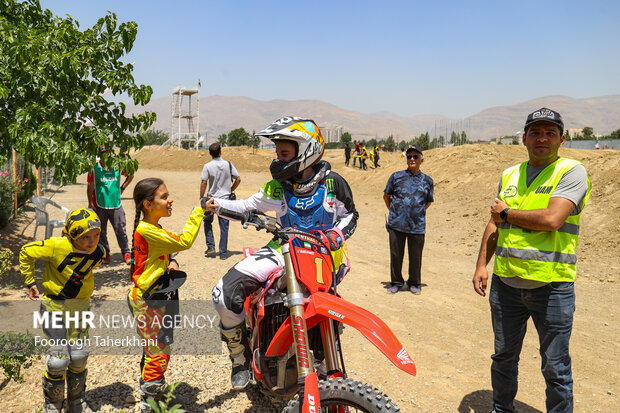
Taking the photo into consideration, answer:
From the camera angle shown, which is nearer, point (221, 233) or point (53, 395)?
point (53, 395)

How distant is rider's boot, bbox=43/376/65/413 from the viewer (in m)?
3.32

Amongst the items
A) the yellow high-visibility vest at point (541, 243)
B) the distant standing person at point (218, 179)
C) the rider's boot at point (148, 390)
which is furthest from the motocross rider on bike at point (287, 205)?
the distant standing person at point (218, 179)

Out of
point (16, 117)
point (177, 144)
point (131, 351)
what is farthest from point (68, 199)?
point (177, 144)

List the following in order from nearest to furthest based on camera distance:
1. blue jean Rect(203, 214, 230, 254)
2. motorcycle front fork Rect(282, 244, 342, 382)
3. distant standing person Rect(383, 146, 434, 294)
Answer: motorcycle front fork Rect(282, 244, 342, 382)
distant standing person Rect(383, 146, 434, 294)
blue jean Rect(203, 214, 230, 254)

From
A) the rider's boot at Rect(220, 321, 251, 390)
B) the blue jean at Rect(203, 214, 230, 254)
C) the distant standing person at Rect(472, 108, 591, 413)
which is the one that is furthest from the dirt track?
the distant standing person at Rect(472, 108, 591, 413)

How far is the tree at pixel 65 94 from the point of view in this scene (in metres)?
5.37

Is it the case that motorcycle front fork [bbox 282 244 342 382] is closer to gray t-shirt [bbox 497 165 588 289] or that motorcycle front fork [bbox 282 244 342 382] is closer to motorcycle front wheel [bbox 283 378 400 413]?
motorcycle front wheel [bbox 283 378 400 413]

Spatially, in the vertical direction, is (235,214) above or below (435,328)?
above

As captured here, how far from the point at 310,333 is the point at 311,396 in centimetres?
74

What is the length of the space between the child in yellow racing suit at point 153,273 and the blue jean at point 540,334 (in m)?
2.41

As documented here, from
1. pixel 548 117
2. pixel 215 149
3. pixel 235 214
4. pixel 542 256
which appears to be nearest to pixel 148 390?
pixel 235 214

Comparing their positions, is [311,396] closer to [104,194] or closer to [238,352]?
[238,352]

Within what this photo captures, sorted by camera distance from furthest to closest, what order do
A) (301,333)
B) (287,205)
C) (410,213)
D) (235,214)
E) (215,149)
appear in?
(215,149), (410,213), (287,205), (235,214), (301,333)

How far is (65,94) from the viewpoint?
5812 millimetres
